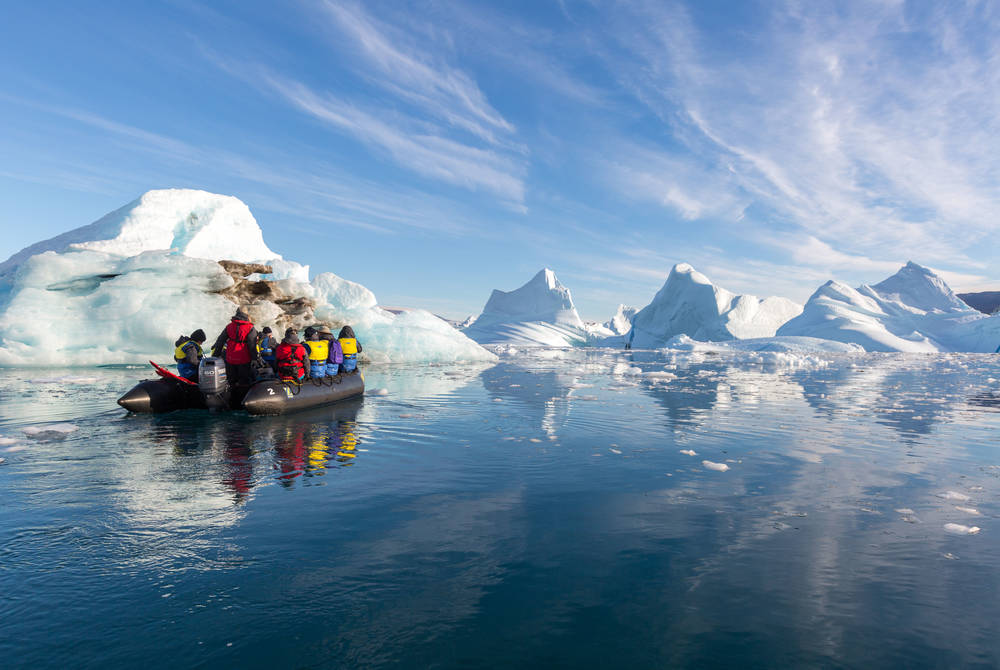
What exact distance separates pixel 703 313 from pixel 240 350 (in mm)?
64120

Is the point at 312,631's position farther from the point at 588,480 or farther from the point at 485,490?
the point at 588,480

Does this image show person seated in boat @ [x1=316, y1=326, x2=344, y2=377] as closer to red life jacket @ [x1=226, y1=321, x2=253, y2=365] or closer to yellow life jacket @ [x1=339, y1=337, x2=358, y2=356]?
yellow life jacket @ [x1=339, y1=337, x2=358, y2=356]

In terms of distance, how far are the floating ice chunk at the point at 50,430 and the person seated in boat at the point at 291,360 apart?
3.43 metres

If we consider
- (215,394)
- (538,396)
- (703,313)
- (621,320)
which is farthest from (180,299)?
(621,320)

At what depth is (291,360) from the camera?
10.8 metres

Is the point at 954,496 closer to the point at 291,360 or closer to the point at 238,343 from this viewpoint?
the point at 291,360

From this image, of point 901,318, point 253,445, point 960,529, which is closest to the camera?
point 960,529

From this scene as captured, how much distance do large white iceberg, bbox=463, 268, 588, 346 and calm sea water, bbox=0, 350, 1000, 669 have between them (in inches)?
2588

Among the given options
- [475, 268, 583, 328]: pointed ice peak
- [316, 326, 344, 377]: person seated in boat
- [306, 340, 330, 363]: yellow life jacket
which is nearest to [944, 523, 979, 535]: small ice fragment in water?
[306, 340, 330, 363]: yellow life jacket

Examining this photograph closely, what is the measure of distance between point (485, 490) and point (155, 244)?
92.0ft

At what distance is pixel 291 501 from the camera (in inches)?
203

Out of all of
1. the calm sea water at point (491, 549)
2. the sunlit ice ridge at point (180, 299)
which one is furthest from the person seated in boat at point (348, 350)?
the sunlit ice ridge at point (180, 299)

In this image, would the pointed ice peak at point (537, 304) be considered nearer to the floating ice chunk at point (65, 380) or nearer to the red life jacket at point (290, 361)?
the floating ice chunk at point (65, 380)

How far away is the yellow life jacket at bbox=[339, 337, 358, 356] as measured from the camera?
42.6 feet
